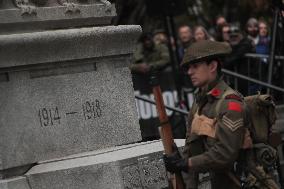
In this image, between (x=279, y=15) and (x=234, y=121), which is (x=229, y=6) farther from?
(x=234, y=121)

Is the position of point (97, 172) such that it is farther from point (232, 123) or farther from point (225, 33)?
point (225, 33)

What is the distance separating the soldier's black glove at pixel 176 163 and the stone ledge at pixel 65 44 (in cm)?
125

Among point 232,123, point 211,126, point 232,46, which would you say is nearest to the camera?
point 232,123

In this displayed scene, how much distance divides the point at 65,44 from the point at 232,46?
758 centimetres

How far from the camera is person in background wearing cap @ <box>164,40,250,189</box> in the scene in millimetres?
5520

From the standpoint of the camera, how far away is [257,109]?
5.91 meters

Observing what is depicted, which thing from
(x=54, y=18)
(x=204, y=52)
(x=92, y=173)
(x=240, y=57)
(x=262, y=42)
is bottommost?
(x=92, y=173)

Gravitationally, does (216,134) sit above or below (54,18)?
below

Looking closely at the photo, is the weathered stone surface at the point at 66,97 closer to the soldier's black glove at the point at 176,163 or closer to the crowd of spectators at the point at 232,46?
the soldier's black glove at the point at 176,163

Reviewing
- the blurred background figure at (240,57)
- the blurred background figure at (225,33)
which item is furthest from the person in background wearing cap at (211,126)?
the blurred background figure at (225,33)

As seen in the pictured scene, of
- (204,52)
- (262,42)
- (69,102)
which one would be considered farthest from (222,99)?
(262,42)

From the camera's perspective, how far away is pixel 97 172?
6117mm

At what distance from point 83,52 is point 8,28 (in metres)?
0.61

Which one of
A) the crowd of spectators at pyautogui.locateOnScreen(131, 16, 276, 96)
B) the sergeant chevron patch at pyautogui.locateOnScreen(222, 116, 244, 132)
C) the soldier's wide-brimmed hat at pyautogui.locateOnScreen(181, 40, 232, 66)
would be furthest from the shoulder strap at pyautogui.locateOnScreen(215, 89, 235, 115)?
the crowd of spectators at pyautogui.locateOnScreen(131, 16, 276, 96)
